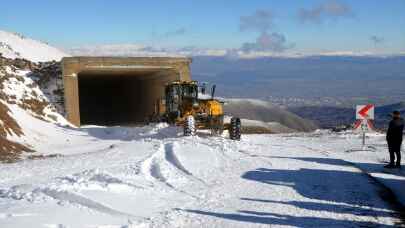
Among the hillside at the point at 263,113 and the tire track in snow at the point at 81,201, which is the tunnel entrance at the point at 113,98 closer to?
the hillside at the point at 263,113

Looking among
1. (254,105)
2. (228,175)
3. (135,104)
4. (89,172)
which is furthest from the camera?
(254,105)

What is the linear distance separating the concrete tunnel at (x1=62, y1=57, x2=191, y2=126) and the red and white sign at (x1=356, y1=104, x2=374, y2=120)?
1579cm

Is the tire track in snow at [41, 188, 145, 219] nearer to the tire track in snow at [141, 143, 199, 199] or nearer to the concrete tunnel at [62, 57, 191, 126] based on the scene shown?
the tire track in snow at [141, 143, 199, 199]

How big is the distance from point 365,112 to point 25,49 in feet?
104

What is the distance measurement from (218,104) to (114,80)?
27401 mm

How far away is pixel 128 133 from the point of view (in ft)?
93.5

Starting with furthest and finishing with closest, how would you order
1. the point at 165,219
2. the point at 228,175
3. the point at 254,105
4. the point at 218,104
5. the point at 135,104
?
the point at 254,105 → the point at 135,104 → the point at 218,104 → the point at 228,175 → the point at 165,219

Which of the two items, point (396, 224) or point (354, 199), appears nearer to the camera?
point (396, 224)

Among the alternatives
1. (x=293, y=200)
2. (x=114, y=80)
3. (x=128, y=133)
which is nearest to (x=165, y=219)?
(x=293, y=200)

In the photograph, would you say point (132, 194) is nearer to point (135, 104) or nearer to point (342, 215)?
point (342, 215)

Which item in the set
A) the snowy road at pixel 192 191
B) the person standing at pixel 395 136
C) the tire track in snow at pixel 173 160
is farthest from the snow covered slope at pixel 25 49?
the person standing at pixel 395 136

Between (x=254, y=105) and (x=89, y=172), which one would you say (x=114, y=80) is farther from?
(x=89, y=172)

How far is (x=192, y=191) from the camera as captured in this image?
→ 11820 mm

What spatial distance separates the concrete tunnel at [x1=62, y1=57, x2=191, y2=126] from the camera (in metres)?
34.4
